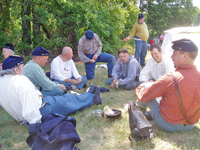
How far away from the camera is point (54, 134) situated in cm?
219

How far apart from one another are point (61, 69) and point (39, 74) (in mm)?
1608

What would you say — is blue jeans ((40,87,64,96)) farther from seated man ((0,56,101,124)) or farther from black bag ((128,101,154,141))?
black bag ((128,101,154,141))

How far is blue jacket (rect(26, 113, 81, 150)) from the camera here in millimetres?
2156

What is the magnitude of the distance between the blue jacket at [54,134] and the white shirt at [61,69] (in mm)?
2652

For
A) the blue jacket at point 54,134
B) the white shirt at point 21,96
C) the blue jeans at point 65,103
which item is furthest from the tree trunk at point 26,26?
the blue jacket at point 54,134

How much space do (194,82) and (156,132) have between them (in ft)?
3.43

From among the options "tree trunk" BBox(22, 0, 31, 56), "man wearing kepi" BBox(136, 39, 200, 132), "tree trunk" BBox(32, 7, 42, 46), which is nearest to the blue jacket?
"man wearing kepi" BBox(136, 39, 200, 132)

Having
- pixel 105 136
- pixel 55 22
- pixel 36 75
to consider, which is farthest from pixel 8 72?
pixel 55 22

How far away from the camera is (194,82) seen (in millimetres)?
2305

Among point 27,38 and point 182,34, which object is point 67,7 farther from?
point 182,34

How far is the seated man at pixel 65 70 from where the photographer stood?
496 centimetres

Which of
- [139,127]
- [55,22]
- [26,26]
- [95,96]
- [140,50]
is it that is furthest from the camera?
[55,22]

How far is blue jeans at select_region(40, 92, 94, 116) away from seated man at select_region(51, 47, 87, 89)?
4.19 feet

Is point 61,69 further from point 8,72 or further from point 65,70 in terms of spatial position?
point 8,72
